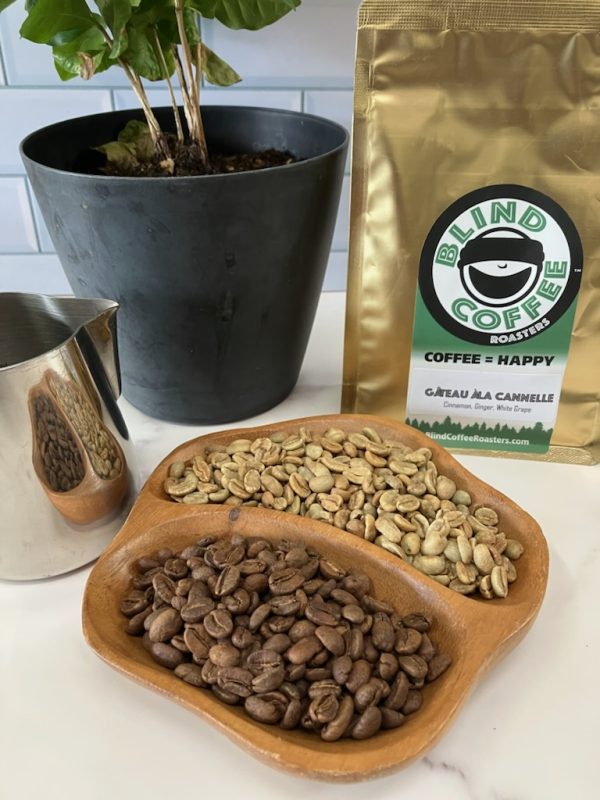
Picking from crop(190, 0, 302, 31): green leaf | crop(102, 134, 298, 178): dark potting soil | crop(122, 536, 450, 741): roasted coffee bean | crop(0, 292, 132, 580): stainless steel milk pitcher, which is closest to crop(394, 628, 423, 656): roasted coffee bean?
crop(122, 536, 450, 741): roasted coffee bean

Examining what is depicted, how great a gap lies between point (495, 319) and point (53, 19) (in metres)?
0.43

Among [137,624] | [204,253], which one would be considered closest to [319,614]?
[137,624]

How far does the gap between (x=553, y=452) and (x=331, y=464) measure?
24cm

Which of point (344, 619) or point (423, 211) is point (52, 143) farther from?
point (344, 619)

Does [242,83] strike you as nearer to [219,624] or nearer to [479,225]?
[479,225]

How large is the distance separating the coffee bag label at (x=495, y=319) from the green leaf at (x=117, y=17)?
291 millimetres

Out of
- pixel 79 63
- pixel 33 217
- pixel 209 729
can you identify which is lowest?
pixel 209 729

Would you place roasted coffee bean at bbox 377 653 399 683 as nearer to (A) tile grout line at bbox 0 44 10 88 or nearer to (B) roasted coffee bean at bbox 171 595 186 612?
(B) roasted coffee bean at bbox 171 595 186 612

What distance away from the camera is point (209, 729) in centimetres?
43

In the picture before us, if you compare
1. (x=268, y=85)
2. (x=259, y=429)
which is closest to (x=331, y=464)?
(x=259, y=429)

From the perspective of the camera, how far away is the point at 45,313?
1.85ft

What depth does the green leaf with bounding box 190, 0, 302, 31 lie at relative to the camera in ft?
1.89

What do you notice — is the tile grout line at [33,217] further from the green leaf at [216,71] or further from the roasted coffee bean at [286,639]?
the roasted coffee bean at [286,639]

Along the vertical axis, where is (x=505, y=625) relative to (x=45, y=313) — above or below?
below
